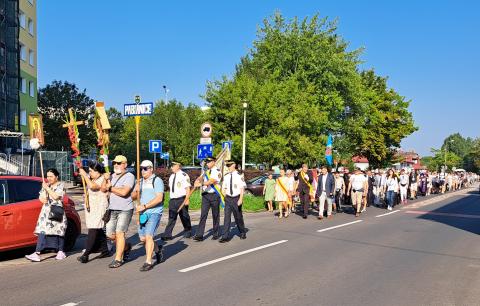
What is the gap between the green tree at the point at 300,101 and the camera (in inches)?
1228

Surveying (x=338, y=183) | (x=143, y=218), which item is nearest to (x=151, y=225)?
(x=143, y=218)

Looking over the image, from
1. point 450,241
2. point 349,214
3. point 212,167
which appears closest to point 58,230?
point 212,167

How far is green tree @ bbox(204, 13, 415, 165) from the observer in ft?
102

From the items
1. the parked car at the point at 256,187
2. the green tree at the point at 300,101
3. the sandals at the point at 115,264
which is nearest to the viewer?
the sandals at the point at 115,264

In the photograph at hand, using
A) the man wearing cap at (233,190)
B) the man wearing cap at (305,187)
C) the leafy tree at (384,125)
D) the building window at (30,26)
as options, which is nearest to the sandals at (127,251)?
the man wearing cap at (233,190)

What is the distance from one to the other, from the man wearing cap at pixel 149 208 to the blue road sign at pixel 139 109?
3.63 meters

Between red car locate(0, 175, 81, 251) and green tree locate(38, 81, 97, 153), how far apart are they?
37054 mm

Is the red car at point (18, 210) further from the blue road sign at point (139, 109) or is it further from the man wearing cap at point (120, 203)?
the blue road sign at point (139, 109)

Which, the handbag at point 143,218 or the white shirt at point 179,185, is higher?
the white shirt at point 179,185

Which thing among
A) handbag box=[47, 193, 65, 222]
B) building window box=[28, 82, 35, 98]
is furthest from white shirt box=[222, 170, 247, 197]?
building window box=[28, 82, 35, 98]

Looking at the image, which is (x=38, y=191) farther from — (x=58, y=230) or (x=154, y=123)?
(x=154, y=123)

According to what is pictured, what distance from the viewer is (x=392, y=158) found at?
194ft

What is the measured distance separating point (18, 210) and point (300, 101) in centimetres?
2652

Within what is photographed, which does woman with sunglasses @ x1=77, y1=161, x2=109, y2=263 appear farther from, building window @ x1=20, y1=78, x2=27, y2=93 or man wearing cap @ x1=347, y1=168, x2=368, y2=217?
building window @ x1=20, y1=78, x2=27, y2=93
